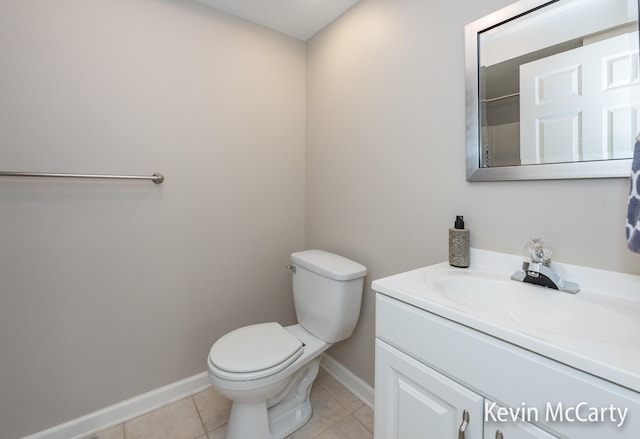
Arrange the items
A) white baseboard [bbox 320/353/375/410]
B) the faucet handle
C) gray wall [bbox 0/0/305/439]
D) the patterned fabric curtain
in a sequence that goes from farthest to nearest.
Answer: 1. white baseboard [bbox 320/353/375/410]
2. gray wall [bbox 0/0/305/439]
3. the faucet handle
4. the patterned fabric curtain

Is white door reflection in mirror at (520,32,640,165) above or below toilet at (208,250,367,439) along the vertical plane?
above

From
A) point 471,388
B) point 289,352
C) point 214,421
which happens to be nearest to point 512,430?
point 471,388

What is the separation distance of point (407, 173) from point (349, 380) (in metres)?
1.20

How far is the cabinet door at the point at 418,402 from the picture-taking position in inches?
25.8

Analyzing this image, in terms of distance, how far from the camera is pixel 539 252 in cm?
87

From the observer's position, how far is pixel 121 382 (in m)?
1.41

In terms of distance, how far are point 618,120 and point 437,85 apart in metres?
0.58

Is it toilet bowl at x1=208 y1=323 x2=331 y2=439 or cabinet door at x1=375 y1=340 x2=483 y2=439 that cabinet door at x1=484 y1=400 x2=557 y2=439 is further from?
toilet bowl at x1=208 y1=323 x2=331 y2=439

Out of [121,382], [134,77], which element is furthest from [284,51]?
[121,382]

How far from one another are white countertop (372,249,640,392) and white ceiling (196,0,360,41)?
1480 millimetres

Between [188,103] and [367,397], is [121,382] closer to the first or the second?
[367,397]

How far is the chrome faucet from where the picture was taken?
0.81m

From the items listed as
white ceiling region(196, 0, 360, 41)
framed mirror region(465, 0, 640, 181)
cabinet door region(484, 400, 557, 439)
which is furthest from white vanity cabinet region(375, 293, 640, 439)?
white ceiling region(196, 0, 360, 41)

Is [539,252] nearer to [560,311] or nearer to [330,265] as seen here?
[560,311]
